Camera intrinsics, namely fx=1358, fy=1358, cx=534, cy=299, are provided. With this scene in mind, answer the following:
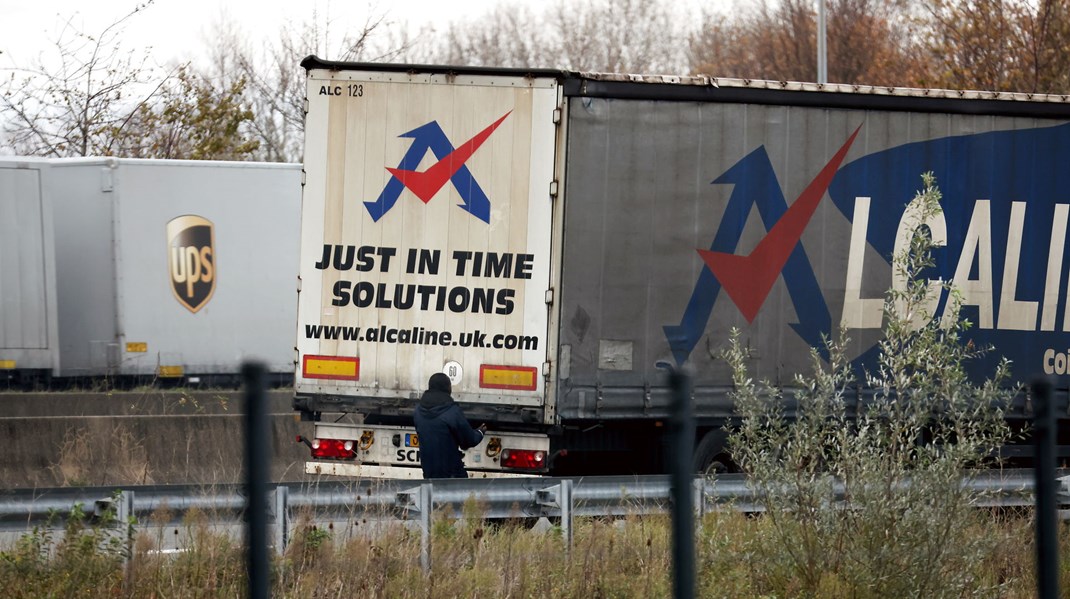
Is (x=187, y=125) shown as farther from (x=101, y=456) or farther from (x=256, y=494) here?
(x=256, y=494)

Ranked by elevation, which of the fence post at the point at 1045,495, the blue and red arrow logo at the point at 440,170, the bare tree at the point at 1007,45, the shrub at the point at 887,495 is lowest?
the shrub at the point at 887,495

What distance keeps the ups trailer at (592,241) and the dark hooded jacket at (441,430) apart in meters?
0.40

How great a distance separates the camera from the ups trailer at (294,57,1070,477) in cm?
1047

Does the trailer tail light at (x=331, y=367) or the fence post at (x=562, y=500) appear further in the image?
the trailer tail light at (x=331, y=367)

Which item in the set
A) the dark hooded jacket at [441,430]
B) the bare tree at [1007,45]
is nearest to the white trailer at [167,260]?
the dark hooded jacket at [441,430]

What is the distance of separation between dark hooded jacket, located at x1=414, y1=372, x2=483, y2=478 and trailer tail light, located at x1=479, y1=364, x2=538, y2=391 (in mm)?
405

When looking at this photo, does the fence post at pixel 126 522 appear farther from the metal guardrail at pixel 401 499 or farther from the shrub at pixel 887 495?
the shrub at pixel 887 495

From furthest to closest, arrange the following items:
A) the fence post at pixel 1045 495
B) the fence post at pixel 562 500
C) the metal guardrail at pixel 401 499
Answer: the fence post at pixel 562 500
the metal guardrail at pixel 401 499
the fence post at pixel 1045 495

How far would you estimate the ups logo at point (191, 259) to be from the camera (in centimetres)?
1886

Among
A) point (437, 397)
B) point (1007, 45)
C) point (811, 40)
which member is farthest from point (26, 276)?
point (811, 40)

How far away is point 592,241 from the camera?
10648 mm

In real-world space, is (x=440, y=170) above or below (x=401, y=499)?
above

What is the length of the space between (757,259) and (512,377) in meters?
2.28

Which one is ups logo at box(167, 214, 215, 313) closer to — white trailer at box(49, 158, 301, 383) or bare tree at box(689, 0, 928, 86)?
white trailer at box(49, 158, 301, 383)
